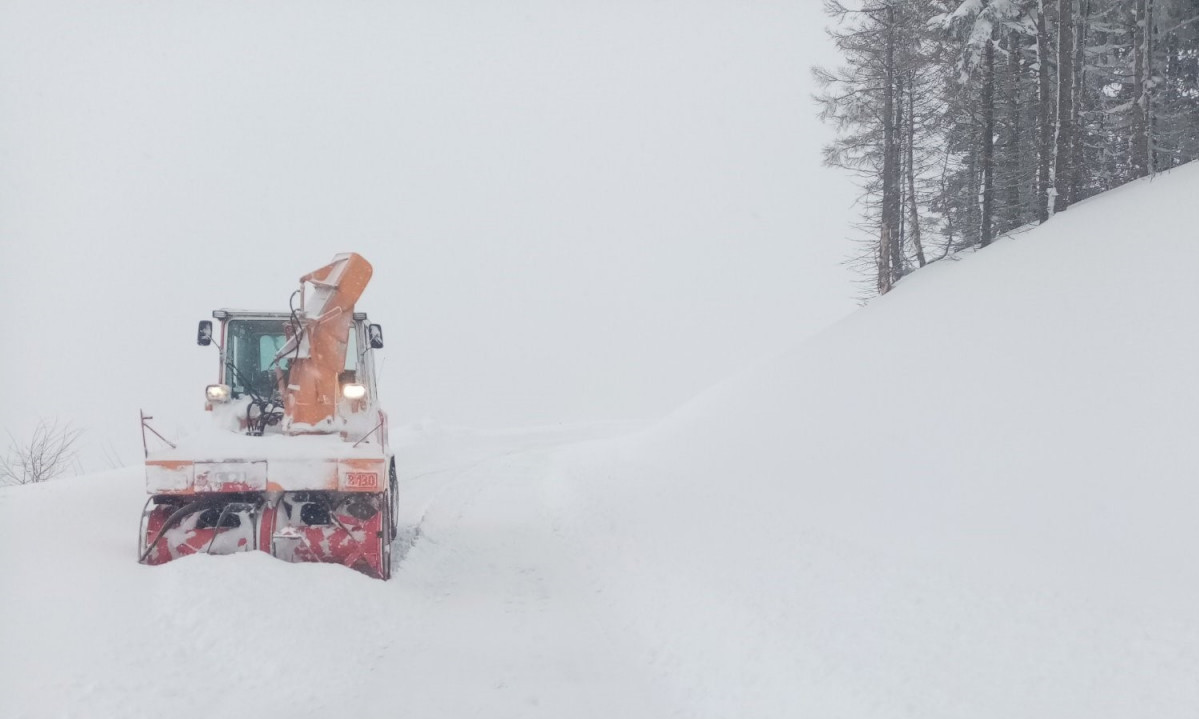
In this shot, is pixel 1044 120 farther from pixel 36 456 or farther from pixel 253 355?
pixel 36 456

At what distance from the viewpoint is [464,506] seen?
13.5 m

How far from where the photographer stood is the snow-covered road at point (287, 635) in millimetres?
5203

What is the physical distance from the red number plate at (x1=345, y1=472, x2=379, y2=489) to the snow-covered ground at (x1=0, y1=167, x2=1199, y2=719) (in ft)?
2.89

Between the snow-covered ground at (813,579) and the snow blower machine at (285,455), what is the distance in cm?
55

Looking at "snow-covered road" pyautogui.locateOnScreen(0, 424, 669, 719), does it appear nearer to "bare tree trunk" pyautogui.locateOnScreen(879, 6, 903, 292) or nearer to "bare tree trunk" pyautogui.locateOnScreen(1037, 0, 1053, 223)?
"bare tree trunk" pyautogui.locateOnScreen(879, 6, 903, 292)

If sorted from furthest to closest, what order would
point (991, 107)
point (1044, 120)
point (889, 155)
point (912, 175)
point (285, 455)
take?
point (912, 175) < point (889, 155) < point (991, 107) < point (1044, 120) < point (285, 455)

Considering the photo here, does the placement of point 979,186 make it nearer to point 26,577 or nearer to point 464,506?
point 464,506

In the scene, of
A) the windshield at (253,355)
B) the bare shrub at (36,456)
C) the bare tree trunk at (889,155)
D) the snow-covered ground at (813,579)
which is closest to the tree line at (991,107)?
the bare tree trunk at (889,155)

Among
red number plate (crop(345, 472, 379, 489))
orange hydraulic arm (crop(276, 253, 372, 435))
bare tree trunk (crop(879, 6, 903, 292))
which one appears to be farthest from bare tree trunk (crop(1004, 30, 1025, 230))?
red number plate (crop(345, 472, 379, 489))

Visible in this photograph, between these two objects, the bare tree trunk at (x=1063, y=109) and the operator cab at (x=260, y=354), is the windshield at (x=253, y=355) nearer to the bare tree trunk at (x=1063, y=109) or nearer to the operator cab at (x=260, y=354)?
the operator cab at (x=260, y=354)

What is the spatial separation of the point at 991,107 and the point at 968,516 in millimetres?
15588

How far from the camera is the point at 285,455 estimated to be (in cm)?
820

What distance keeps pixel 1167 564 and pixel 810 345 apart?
506 inches

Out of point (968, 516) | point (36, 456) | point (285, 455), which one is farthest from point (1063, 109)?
point (36, 456)
